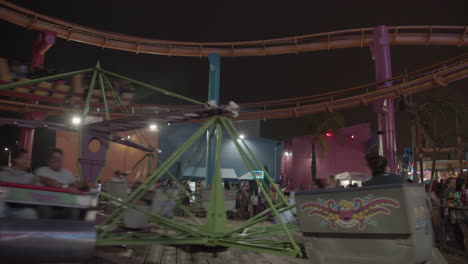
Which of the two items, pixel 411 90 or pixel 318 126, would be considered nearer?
pixel 411 90

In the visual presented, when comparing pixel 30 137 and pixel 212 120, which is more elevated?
pixel 30 137

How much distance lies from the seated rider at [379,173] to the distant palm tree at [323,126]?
757 inches

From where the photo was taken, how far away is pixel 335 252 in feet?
11.5

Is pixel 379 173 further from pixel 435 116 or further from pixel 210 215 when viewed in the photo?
pixel 435 116

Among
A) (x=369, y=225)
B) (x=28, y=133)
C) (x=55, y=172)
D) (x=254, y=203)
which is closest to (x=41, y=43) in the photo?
(x=28, y=133)

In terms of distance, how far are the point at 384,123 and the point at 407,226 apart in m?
13.3

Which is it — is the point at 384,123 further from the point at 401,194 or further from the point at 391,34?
the point at 401,194

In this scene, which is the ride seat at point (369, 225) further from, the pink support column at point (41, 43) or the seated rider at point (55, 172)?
the pink support column at point (41, 43)

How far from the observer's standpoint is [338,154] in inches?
944

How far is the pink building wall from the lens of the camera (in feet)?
74.9

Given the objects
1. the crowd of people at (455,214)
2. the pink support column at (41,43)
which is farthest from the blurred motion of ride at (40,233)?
the pink support column at (41,43)

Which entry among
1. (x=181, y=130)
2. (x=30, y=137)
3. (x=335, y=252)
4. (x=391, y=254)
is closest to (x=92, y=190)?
(x=335, y=252)

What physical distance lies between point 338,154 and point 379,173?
2065cm

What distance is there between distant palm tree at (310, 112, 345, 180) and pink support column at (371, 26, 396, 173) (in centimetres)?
666
